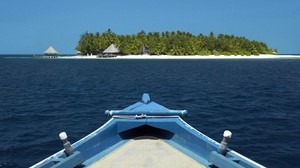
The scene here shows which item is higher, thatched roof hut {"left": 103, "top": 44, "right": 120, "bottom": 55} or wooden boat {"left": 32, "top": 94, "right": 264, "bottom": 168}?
thatched roof hut {"left": 103, "top": 44, "right": 120, "bottom": 55}

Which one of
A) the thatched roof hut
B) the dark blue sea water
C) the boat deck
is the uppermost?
the thatched roof hut

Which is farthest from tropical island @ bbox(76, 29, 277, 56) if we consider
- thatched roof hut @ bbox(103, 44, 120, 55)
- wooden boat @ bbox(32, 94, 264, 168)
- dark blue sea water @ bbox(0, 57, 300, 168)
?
wooden boat @ bbox(32, 94, 264, 168)

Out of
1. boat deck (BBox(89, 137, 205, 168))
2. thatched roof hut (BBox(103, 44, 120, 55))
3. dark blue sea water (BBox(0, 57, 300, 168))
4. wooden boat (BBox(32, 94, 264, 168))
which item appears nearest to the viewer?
wooden boat (BBox(32, 94, 264, 168))

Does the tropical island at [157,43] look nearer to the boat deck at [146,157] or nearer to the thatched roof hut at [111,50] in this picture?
the thatched roof hut at [111,50]

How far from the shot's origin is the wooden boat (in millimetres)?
8812

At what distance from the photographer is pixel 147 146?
11.7 meters

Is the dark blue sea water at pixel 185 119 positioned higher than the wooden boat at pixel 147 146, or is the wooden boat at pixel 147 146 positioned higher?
the wooden boat at pixel 147 146

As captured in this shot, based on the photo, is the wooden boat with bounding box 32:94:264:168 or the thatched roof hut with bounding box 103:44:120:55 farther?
the thatched roof hut with bounding box 103:44:120:55

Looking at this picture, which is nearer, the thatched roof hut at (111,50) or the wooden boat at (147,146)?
the wooden boat at (147,146)

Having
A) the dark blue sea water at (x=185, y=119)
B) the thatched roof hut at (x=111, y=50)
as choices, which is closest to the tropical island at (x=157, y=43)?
the thatched roof hut at (x=111, y=50)

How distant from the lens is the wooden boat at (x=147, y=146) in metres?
8.81

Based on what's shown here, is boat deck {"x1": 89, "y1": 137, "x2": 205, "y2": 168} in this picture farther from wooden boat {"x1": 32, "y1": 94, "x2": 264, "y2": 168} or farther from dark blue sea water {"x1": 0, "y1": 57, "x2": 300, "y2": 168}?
dark blue sea water {"x1": 0, "y1": 57, "x2": 300, "y2": 168}

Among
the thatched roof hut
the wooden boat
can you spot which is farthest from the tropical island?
the wooden boat

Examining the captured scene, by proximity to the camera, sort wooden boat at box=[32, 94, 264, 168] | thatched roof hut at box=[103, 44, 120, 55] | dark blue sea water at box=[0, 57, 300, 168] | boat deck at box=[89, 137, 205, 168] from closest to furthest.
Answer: wooden boat at box=[32, 94, 264, 168]
boat deck at box=[89, 137, 205, 168]
dark blue sea water at box=[0, 57, 300, 168]
thatched roof hut at box=[103, 44, 120, 55]
